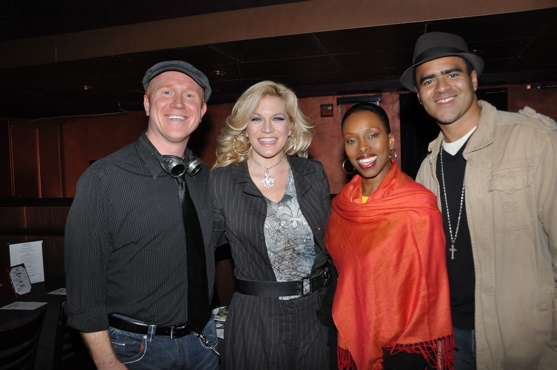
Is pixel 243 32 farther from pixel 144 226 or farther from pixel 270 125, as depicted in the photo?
pixel 144 226

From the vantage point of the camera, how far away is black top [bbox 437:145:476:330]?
6.53 feet

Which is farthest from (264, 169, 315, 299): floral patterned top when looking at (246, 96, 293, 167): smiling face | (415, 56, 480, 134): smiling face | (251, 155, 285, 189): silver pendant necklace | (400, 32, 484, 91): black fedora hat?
(400, 32, 484, 91): black fedora hat

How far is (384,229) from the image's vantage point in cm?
201

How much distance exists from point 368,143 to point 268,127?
1.93 feet

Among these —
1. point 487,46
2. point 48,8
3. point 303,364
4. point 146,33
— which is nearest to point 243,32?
point 146,33

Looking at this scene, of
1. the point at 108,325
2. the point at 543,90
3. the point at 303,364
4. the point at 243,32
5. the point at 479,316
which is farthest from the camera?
the point at 543,90

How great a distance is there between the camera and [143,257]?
183 cm

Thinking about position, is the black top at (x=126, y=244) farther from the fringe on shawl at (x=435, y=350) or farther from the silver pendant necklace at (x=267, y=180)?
the fringe on shawl at (x=435, y=350)

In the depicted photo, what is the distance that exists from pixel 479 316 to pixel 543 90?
22.7 feet

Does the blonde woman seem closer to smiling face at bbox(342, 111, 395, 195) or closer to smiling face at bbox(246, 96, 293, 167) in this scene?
smiling face at bbox(246, 96, 293, 167)

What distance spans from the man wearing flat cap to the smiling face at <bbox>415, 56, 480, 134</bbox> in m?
1.25

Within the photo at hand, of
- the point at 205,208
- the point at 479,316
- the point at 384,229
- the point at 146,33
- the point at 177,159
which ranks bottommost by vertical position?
the point at 479,316

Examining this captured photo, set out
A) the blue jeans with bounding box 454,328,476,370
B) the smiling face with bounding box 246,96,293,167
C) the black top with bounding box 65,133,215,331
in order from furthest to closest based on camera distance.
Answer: the smiling face with bounding box 246,96,293,167 → the blue jeans with bounding box 454,328,476,370 → the black top with bounding box 65,133,215,331

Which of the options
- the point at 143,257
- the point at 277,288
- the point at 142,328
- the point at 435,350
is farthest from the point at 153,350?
the point at 435,350
